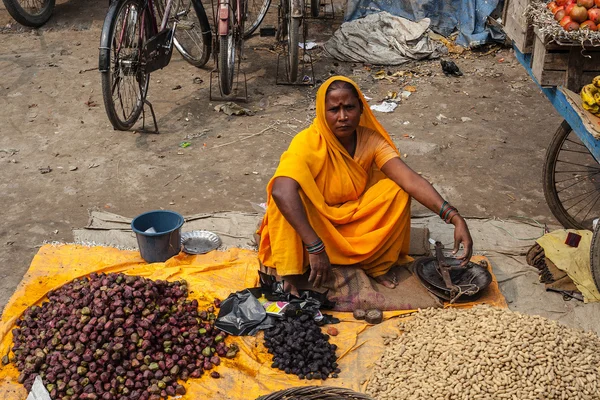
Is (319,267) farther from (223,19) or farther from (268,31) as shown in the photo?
(268,31)

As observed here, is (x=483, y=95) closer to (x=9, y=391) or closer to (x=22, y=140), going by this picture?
(x=22, y=140)

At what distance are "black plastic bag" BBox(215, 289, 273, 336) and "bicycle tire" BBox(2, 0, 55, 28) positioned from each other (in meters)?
5.65

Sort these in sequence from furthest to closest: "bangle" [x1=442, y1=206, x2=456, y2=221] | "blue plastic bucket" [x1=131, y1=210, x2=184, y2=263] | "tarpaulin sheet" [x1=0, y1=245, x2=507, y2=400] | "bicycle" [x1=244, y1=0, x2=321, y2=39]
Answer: "bicycle" [x1=244, y1=0, x2=321, y2=39]
"blue plastic bucket" [x1=131, y1=210, x2=184, y2=263]
"bangle" [x1=442, y1=206, x2=456, y2=221]
"tarpaulin sheet" [x1=0, y1=245, x2=507, y2=400]

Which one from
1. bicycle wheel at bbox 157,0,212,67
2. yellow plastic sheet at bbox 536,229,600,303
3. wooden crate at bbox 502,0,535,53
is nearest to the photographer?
Result: yellow plastic sheet at bbox 536,229,600,303

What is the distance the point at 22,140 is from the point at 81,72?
58.7 inches

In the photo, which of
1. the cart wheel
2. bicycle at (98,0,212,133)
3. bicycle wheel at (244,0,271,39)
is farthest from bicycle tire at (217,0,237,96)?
the cart wheel

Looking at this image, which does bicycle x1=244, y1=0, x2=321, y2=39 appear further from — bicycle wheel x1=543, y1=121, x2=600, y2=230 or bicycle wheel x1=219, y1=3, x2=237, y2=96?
bicycle wheel x1=543, y1=121, x2=600, y2=230

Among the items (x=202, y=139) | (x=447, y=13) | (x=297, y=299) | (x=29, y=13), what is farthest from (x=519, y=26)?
(x=29, y=13)

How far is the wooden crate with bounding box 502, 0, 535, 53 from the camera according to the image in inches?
160

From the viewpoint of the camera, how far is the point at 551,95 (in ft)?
12.9

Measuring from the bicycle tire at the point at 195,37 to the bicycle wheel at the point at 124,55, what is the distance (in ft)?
1.78

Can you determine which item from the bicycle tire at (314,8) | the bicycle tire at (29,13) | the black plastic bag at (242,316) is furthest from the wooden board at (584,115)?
the bicycle tire at (29,13)

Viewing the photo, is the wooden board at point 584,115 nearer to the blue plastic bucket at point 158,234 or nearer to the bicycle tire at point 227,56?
the blue plastic bucket at point 158,234

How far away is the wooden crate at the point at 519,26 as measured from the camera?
4.07 meters
